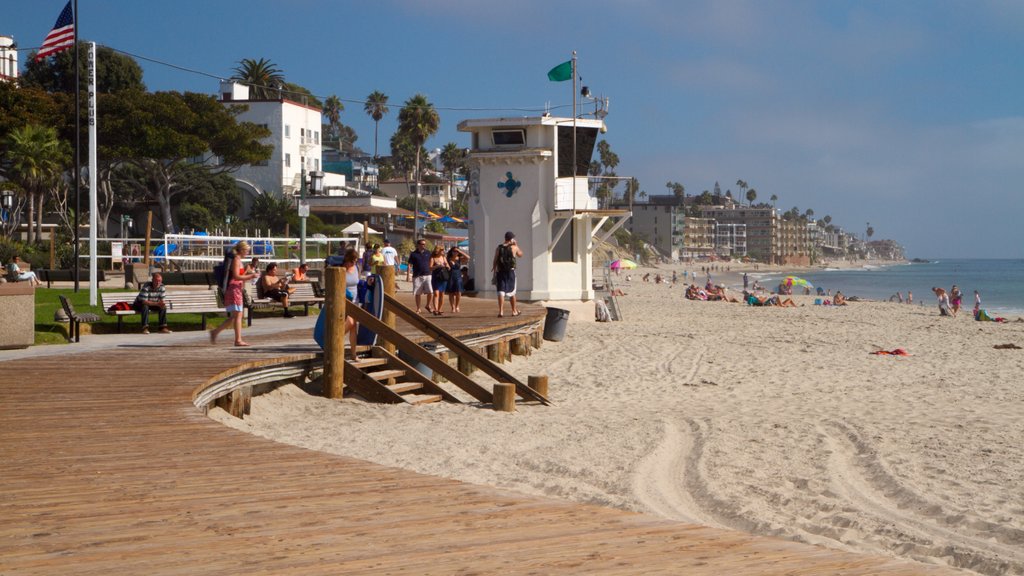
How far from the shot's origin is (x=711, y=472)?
29.4ft

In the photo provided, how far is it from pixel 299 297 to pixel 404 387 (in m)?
8.23

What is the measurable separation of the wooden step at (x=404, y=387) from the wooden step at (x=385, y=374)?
126 mm

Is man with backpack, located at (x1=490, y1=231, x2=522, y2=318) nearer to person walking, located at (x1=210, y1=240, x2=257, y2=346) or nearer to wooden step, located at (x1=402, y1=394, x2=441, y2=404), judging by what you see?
wooden step, located at (x1=402, y1=394, x2=441, y2=404)

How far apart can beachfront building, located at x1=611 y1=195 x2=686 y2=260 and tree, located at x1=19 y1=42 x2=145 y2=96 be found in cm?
13120

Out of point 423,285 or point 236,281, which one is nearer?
point 236,281

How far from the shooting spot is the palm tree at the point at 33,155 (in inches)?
1843

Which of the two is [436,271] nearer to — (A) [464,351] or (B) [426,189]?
(A) [464,351]

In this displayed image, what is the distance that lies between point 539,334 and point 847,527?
52.8 feet

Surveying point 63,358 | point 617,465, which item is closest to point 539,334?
point 63,358

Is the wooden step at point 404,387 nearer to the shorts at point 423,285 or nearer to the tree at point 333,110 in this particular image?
the shorts at point 423,285

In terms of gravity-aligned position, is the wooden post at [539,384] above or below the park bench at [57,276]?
below

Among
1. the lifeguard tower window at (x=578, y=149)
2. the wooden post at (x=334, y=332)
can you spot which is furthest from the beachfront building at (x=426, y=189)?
the wooden post at (x=334, y=332)

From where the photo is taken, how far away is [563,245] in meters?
28.5

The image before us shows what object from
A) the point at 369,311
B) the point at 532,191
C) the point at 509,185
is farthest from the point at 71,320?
the point at 532,191
